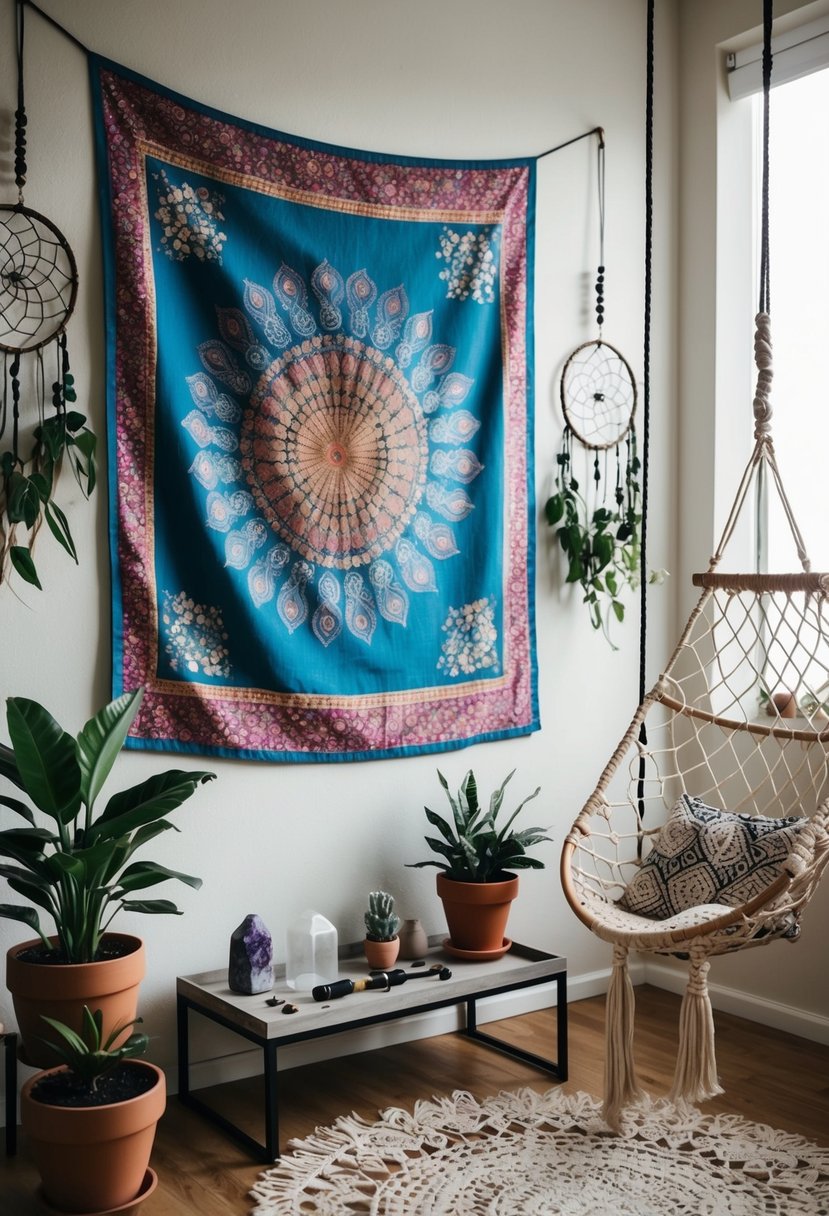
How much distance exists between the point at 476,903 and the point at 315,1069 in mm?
592

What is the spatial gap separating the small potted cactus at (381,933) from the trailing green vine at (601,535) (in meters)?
1.12

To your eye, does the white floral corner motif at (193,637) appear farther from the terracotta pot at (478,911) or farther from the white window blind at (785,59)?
the white window blind at (785,59)

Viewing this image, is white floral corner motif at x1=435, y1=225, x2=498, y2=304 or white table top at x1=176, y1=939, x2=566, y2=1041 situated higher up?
white floral corner motif at x1=435, y1=225, x2=498, y2=304

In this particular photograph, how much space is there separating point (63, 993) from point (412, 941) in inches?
39.4

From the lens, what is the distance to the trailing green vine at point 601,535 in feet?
11.2

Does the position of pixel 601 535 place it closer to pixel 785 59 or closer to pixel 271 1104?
pixel 785 59

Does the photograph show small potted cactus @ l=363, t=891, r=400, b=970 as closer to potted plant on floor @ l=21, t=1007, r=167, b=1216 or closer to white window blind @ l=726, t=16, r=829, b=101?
potted plant on floor @ l=21, t=1007, r=167, b=1216

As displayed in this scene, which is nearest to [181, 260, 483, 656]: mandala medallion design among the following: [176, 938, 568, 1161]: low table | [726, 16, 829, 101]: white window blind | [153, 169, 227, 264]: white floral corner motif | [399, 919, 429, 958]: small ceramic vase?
[153, 169, 227, 264]: white floral corner motif

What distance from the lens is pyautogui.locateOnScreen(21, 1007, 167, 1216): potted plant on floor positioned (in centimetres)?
210

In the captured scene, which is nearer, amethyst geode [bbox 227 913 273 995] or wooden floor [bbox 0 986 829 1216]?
wooden floor [bbox 0 986 829 1216]

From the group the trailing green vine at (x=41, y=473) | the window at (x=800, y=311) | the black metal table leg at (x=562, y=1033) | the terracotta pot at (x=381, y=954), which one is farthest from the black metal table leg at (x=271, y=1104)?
the window at (x=800, y=311)

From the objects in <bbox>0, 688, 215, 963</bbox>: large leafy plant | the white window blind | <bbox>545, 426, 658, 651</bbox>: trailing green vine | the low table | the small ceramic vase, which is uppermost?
the white window blind

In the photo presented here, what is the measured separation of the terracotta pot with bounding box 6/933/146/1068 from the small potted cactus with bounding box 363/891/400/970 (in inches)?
27.6

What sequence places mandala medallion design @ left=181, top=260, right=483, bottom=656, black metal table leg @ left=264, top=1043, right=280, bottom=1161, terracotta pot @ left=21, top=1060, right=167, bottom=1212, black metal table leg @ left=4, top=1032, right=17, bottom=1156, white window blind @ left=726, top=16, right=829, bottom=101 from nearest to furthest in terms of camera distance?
terracotta pot @ left=21, top=1060, right=167, bottom=1212
black metal table leg @ left=4, top=1032, right=17, bottom=1156
black metal table leg @ left=264, top=1043, right=280, bottom=1161
mandala medallion design @ left=181, top=260, right=483, bottom=656
white window blind @ left=726, top=16, right=829, bottom=101
